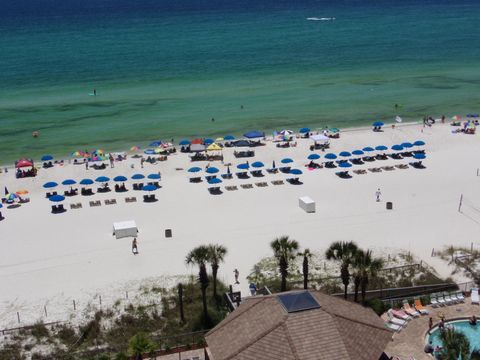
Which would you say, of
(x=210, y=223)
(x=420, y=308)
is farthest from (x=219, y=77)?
(x=420, y=308)

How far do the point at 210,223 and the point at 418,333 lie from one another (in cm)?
1490

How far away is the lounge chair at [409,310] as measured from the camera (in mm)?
23062

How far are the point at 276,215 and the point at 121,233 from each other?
360 inches

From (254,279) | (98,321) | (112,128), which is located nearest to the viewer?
(98,321)

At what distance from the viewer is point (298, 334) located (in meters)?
17.1

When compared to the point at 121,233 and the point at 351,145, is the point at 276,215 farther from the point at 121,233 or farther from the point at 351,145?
the point at 351,145

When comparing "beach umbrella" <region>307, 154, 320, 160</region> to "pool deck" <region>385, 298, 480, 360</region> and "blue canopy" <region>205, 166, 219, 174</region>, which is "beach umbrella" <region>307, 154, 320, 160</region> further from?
"pool deck" <region>385, 298, 480, 360</region>

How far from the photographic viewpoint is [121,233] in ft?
105

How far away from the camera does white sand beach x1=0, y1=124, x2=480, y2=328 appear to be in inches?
1108

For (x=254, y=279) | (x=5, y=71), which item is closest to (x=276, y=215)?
(x=254, y=279)

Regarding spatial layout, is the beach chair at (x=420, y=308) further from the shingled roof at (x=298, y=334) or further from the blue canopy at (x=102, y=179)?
the blue canopy at (x=102, y=179)

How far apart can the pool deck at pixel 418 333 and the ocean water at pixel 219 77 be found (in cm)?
3623

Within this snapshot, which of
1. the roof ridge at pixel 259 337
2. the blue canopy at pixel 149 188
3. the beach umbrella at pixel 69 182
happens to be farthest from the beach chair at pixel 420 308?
the beach umbrella at pixel 69 182

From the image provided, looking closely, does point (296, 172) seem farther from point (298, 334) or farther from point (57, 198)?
point (298, 334)
